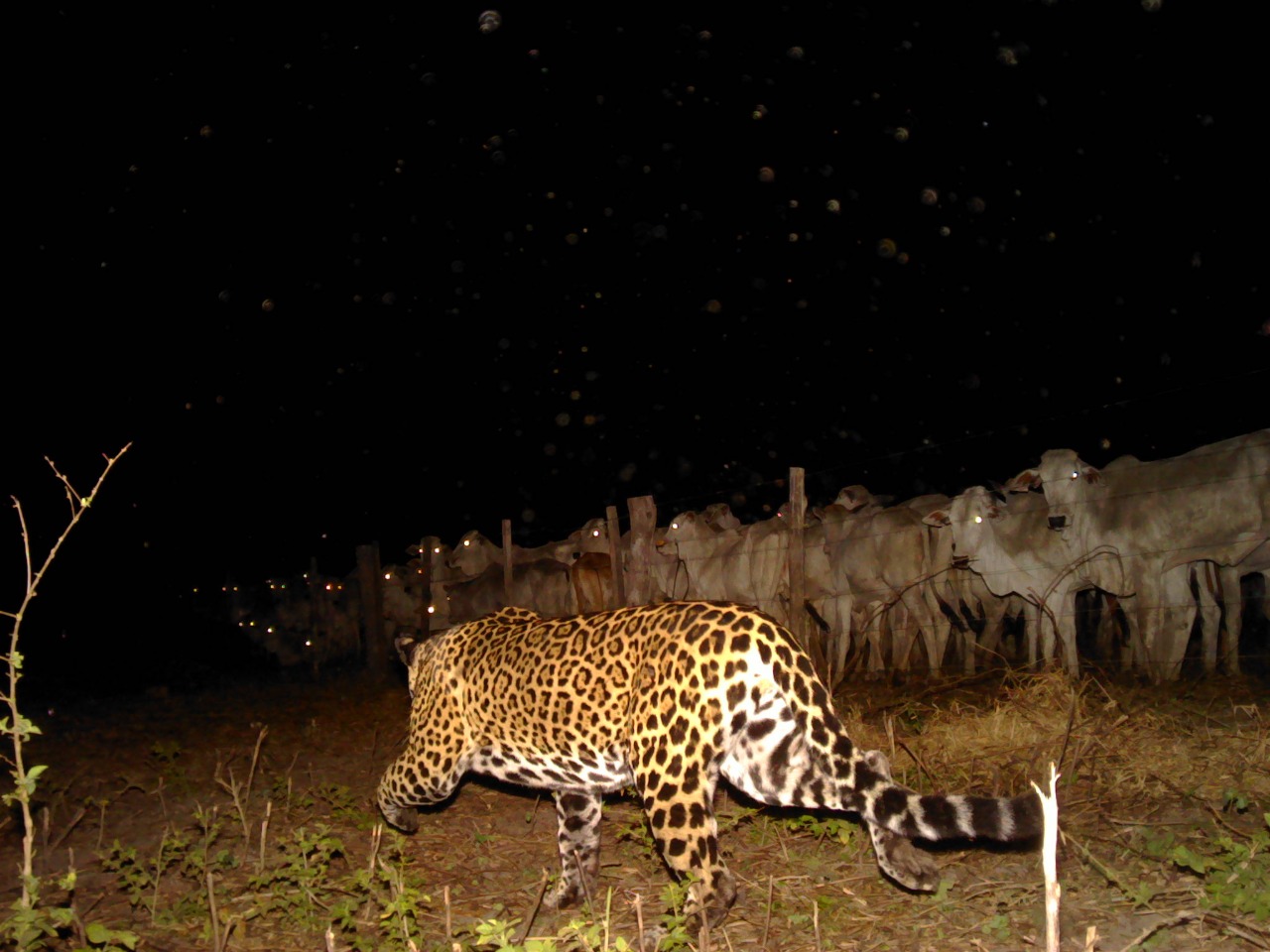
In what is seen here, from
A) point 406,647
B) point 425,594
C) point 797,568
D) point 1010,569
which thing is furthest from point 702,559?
point 406,647

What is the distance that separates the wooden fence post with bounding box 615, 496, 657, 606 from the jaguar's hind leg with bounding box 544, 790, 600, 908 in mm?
5393

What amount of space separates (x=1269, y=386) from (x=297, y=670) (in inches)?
793

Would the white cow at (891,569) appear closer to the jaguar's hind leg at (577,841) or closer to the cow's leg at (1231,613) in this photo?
the cow's leg at (1231,613)

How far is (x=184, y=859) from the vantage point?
17.9ft

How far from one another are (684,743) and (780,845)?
1.76m

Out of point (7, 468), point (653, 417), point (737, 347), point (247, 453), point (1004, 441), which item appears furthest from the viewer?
point (653, 417)

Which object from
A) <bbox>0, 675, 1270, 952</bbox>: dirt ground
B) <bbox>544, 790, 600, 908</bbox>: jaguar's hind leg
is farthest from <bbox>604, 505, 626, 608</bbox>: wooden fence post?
<bbox>544, 790, 600, 908</bbox>: jaguar's hind leg

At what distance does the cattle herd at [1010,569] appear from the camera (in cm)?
1020

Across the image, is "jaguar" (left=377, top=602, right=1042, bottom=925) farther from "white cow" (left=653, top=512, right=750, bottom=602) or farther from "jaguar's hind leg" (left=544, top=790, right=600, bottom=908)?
"white cow" (left=653, top=512, right=750, bottom=602)

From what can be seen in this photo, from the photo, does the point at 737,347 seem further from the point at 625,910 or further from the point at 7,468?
the point at 625,910

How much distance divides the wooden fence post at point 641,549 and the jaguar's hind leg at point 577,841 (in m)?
5.39

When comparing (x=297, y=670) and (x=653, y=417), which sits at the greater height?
(x=653, y=417)

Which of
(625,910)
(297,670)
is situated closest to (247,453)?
(297,670)

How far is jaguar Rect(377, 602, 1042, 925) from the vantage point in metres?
4.22
